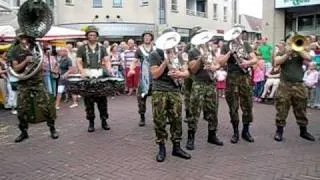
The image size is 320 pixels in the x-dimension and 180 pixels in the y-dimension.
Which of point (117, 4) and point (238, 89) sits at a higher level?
point (117, 4)

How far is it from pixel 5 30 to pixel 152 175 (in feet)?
29.5

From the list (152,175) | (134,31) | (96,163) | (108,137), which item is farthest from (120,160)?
(134,31)

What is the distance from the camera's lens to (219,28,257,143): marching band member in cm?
684

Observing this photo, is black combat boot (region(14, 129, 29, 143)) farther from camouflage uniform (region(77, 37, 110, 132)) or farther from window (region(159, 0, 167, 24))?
Answer: window (region(159, 0, 167, 24))

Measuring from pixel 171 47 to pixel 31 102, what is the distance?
2911mm

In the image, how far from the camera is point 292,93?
7.38m

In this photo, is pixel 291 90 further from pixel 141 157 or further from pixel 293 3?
pixel 293 3

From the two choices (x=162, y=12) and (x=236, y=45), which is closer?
(x=236, y=45)

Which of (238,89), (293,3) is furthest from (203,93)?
(293,3)

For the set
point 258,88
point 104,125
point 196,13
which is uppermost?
point 196,13

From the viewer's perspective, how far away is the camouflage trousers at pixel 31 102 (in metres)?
7.42

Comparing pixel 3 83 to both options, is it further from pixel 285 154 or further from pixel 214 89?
pixel 285 154

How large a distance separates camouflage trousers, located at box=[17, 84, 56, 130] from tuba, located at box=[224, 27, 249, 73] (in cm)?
311

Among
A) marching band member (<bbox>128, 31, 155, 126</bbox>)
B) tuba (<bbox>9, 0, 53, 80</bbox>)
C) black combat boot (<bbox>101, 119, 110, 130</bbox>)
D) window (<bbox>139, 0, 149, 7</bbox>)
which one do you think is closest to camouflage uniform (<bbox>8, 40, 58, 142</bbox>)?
tuba (<bbox>9, 0, 53, 80</bbox>)
